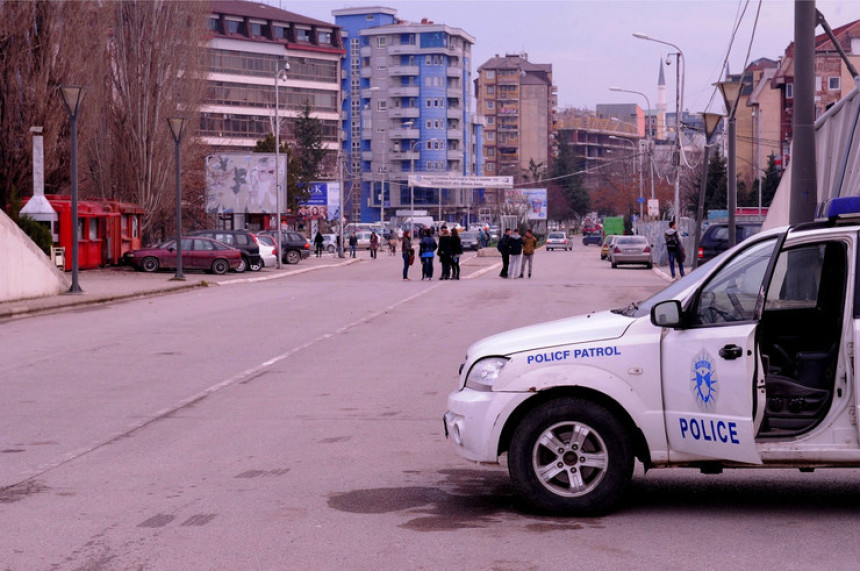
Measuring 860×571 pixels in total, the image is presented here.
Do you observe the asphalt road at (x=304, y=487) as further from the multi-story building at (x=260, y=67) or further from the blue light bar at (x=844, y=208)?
the multi-story building at (x=260, y=67)

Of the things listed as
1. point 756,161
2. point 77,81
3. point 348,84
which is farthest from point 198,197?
point 348,84

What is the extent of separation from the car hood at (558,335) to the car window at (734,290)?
45 centimetres

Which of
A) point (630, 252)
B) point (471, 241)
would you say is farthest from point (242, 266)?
point (471, 241)

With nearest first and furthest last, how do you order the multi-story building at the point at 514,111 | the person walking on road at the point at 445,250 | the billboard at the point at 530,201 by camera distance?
the person walking on road at the point at 445,250 → the billboard at the point at 530,201 → the multi-story building at the point at 514,111

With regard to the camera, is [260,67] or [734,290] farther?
[260,67]

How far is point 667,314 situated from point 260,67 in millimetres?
110488

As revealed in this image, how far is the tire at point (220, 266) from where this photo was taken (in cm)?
4612

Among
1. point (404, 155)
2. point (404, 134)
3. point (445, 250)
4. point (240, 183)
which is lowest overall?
point (445, 250)

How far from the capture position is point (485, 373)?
7.12m

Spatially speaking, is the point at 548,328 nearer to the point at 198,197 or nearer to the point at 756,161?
the point at 198,197

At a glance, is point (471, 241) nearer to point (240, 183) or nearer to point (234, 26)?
point (240, 183)

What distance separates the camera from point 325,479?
26.7ft

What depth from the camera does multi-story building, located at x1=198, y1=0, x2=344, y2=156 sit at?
11050cm

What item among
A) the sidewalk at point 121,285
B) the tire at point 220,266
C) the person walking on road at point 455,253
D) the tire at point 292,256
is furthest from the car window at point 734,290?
the tire at point 292,256
